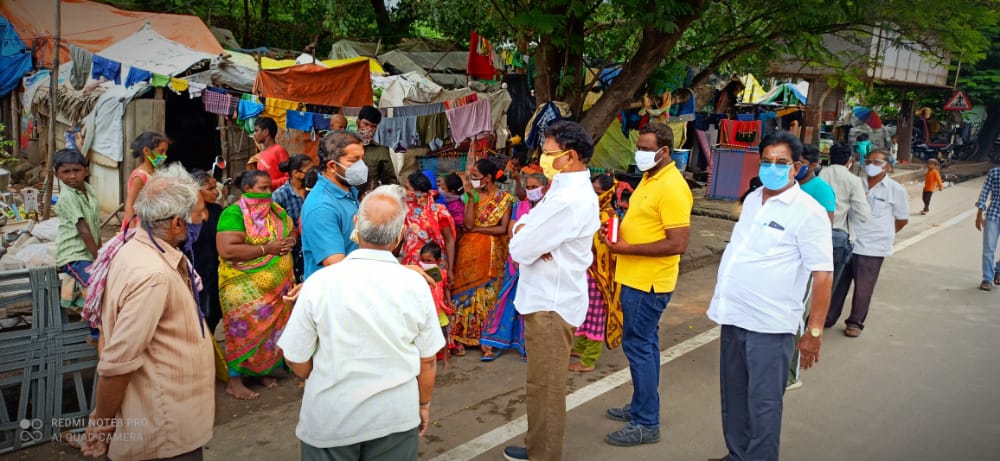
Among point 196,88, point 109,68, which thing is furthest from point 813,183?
point 109,68

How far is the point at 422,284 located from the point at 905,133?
1102 inches

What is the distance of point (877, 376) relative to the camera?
18.3 feet

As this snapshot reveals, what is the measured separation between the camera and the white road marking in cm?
416

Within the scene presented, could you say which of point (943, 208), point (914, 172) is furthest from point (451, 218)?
point (914, 172)

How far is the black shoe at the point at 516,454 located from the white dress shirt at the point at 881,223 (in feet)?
14.4

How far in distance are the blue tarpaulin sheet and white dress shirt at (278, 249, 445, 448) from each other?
15.7 meters

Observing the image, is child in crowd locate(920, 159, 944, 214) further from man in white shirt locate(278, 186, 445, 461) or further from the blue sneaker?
man in white shirt locate(278, 186, 445, 461)

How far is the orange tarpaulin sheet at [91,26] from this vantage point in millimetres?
13281

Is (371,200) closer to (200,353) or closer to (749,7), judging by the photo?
(200,353)

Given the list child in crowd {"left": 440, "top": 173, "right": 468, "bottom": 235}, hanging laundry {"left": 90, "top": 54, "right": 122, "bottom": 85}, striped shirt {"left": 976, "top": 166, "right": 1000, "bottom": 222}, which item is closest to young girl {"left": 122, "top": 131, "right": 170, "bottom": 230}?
child in crowd {"left": 440, "top": 173, "right": 468, "bottom": 235}

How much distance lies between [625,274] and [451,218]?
1.79 m

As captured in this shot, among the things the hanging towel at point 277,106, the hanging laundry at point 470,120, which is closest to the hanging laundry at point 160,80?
the hanging towel at point 277,106

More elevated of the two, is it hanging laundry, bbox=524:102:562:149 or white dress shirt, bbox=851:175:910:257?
hanging laundry, bbox=524:102:562:149

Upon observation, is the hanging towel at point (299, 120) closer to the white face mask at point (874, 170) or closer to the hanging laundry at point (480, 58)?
the hanging laundry at point (480, 58)
